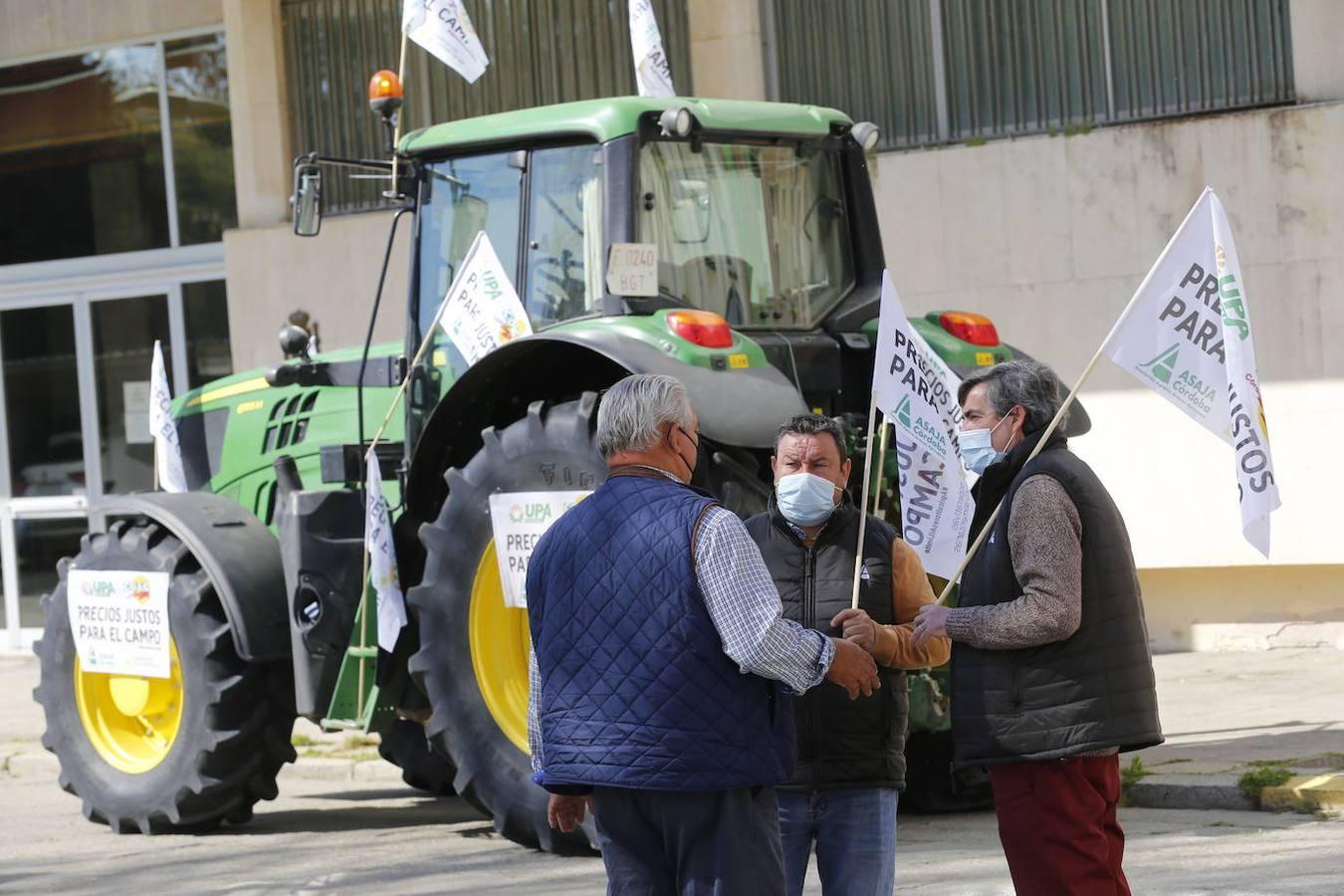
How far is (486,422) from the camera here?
8164 millimetres

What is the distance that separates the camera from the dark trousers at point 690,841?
4.33 meters

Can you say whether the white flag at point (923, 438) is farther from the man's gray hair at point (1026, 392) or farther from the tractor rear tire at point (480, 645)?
the tractor rear tire at point (480, 645)

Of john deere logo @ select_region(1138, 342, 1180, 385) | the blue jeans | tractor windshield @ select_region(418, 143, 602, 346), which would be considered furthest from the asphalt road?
tractor windshield @ select_region(418, 143, 602, 346)

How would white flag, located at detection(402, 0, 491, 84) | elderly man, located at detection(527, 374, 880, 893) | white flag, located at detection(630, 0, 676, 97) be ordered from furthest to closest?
1. white flag, located at detection(630, 0, 676, 97)
2. white flag, located at detection(402, 0, 491, 84)
3. elderly man, located at detection(527, 374, 880, 893)

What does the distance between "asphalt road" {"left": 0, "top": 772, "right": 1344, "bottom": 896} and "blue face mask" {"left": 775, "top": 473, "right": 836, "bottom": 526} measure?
6.52 feet

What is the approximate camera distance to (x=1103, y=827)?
502 cm

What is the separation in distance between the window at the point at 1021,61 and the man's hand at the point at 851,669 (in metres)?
8.41

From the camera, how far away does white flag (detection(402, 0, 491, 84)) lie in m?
9.11

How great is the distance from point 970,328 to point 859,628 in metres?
3.88

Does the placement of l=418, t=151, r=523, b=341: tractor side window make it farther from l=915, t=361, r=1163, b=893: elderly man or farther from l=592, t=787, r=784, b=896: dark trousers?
l=592, t=787, r=784, b=896: dark trousers

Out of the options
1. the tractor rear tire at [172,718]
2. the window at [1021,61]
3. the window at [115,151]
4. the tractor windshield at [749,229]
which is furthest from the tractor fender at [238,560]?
the window at [115,151]

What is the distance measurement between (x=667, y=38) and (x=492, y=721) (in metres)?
7.38

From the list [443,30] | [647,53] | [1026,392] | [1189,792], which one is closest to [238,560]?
[443,30]

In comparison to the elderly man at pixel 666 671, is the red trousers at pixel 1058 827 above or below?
below
